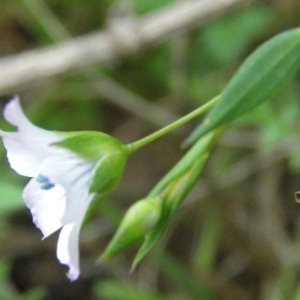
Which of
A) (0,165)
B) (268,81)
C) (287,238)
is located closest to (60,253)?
(268,81)

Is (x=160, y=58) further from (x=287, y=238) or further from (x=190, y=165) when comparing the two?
(x=190, y=165)

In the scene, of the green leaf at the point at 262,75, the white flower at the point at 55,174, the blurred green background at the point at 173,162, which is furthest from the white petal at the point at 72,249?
the blurred green background at the point at 173,162

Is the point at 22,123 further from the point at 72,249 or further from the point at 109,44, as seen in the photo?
the point at 109,44

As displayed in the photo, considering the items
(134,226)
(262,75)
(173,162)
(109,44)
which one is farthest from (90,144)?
(173,162)

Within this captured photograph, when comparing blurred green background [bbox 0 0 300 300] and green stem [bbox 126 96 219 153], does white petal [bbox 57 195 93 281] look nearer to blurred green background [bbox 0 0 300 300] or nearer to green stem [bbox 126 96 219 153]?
green stem [bbox 126 96 219 153]

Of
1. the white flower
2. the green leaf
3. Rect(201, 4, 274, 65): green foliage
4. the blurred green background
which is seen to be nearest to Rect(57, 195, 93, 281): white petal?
the white flower

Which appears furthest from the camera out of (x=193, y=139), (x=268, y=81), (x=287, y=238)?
(x=287, y=238)
